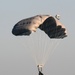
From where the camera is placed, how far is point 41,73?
203ft

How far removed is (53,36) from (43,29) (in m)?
1.47

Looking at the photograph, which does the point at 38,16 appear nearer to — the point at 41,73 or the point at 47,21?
the point at 47,21

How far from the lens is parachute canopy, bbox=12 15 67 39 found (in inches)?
2411

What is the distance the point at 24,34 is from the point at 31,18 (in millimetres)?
2218

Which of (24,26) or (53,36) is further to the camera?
(53,36)

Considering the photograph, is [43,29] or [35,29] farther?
[43,29]

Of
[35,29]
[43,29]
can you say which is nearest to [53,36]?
[43,29]

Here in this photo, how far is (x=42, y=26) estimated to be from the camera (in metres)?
65.8

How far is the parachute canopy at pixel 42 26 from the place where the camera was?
6125cm

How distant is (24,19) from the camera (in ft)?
211

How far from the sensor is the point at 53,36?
65625mm

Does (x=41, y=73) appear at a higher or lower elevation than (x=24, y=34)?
lower

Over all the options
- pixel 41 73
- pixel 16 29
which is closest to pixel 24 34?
pixel 16 29

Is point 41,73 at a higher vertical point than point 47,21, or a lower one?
lower
